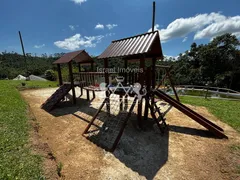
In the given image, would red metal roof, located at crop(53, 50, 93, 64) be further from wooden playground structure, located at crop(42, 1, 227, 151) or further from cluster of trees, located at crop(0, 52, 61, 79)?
cluster of trees, located at crop(0, 52, 61, 79)

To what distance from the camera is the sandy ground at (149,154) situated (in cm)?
289

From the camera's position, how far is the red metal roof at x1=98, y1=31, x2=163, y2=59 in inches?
161

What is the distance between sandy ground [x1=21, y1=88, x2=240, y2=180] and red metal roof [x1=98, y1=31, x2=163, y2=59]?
275cm

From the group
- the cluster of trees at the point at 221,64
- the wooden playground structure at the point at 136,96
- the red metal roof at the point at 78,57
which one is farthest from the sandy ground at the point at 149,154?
the cluster of trees at the point at 221,64

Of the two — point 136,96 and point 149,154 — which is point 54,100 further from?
point 149,154

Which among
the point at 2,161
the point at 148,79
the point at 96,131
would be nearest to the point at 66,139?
the point at 96,131

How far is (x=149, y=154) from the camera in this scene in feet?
11.5

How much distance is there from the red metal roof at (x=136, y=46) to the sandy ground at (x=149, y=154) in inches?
108

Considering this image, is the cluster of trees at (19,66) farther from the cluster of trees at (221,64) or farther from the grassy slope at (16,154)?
the cluster of trees at (221,64)

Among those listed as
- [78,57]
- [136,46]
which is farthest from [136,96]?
[78,57]

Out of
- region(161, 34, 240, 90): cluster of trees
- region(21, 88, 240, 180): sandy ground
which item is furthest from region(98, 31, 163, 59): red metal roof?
region(161, 34, 240, 90): cluster of trees

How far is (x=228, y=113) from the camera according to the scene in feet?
20.3

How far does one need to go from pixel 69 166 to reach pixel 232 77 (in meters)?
25.7

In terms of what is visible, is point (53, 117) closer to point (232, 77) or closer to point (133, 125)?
point (133, 125)
